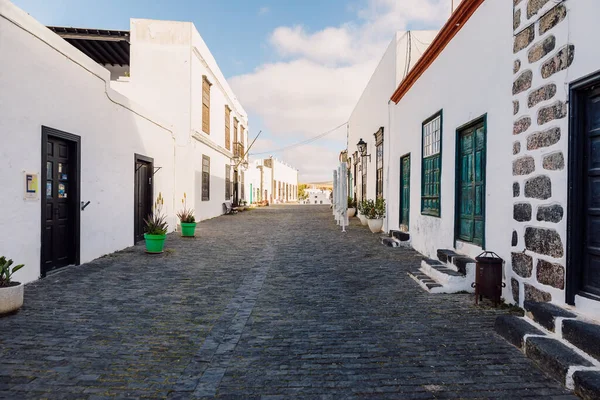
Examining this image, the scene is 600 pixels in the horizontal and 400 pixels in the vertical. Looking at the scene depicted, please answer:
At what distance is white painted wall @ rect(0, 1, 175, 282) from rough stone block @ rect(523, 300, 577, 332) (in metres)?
5.79

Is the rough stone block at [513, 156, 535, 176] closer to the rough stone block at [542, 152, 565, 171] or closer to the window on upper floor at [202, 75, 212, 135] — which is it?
the rough stone block at [542, 152, 565, 171]

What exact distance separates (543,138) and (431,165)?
3877mm

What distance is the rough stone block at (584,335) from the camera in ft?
8.74

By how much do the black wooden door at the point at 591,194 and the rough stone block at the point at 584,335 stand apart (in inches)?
13.2

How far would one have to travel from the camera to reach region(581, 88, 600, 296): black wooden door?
10.2 feet

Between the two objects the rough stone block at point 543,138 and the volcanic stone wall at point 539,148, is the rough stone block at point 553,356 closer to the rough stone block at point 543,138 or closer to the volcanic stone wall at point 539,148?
the volcanic stone wall at point 539,148

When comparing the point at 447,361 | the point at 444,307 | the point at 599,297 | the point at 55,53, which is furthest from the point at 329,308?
the point at 55,53

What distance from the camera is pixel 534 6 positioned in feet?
12.6

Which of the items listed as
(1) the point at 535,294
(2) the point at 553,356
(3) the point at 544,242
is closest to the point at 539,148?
(3) the point at 544,242

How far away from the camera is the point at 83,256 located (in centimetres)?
699

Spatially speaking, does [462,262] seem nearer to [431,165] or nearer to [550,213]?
[550,213]

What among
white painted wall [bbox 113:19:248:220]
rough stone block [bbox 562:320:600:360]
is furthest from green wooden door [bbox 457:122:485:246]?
white painted wall [bbox 113:19:248:220]

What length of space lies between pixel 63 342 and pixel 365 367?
250 cm

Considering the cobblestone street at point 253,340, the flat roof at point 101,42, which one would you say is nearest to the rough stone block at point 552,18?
the cobblestone street at point 253,340
